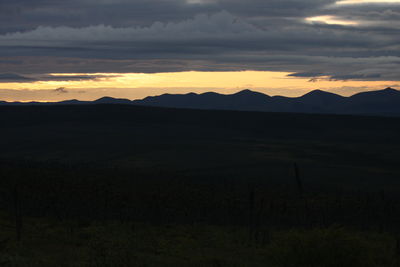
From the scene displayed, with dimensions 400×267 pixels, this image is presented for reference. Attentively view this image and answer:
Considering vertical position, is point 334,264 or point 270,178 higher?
point 334,264

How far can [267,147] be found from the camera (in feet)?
434

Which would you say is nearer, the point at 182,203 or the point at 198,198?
the point at 182,203

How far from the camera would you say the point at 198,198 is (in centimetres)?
5609

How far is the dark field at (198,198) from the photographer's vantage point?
81.3ft

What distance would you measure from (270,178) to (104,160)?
3837 centimetres

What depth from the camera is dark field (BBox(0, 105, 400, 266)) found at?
975 inches

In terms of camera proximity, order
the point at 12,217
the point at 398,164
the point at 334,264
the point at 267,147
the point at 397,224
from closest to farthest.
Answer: the point at 334,264, the point at 12,217, the point at 397,224, the point at 398,164, the point at 267,147

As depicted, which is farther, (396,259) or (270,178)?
(270,178)

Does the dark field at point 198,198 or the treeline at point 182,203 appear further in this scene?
the treeline at point 182,203

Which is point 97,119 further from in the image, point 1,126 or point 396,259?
point 396,259

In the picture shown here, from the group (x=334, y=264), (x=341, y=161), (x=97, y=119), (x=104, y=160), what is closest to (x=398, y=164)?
(x=341, y=161)

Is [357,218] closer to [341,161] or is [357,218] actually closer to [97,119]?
[341,161]

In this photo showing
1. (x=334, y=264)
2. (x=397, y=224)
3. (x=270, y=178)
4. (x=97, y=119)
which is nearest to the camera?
(x=334, y=264)

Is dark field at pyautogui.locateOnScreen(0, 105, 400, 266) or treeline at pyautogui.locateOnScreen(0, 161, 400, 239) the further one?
treeline at pyautogui.locateOnScreen(0, 161, 400, 239)
